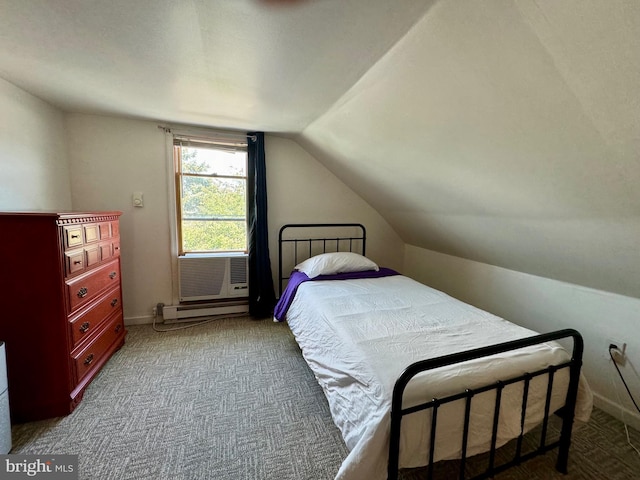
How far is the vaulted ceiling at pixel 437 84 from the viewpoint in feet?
3.13

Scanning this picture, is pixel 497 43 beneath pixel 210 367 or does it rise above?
above

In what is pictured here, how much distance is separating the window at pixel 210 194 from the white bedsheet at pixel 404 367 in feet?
5.38

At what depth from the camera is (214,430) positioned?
5.27ft

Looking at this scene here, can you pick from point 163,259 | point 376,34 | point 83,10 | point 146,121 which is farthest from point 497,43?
point 163,259

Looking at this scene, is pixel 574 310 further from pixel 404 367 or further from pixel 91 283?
pixel 91 283

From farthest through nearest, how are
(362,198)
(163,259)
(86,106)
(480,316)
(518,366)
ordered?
(362,198), (163,259), (86,106), (480,316), (518,366)

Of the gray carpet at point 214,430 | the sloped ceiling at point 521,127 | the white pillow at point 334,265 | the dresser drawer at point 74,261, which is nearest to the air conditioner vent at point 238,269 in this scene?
the white pillow at point 334,265

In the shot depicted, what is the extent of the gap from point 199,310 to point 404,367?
98.8 inches

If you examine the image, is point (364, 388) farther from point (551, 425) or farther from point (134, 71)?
point (134, 71)

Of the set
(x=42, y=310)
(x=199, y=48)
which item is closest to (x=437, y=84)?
(x=199, y=48)

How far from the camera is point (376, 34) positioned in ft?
3.96

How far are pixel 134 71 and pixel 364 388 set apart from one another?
7.20 ft

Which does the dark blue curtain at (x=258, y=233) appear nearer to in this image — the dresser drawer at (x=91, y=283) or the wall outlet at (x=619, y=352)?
the dresser drawer at (x=91, y=283)

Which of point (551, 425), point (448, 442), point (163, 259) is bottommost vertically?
point (551, 425)
